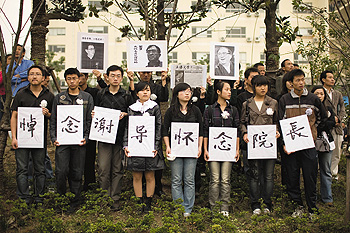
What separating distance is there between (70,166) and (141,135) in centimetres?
116

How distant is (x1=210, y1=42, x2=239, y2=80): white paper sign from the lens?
661 cm

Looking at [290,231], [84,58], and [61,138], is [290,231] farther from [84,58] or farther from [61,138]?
[84,58]

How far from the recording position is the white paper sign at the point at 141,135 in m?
5.85

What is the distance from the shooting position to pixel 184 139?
19.3 ft

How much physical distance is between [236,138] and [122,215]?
1990 mm

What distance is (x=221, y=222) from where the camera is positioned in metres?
5.17

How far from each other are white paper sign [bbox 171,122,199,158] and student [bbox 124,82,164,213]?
239 mm

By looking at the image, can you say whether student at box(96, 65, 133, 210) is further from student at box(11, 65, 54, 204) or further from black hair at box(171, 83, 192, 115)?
student at box(11, 65, 54, 204)

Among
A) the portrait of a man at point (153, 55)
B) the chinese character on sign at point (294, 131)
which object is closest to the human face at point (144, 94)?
the portrait of a man at point (153, 55)

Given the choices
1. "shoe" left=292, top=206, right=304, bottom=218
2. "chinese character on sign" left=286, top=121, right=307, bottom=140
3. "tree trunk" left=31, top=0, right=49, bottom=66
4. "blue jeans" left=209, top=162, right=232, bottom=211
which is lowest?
"shoe" left=292, top=206, right=304, bottom=218

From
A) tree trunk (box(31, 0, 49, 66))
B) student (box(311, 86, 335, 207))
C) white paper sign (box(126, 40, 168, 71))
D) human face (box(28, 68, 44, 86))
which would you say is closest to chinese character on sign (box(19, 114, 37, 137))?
human face (box(28, 68, 44, 86))

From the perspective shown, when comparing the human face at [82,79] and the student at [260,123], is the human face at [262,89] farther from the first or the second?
the human face at [82,79]

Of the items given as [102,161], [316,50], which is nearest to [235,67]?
[102,161]

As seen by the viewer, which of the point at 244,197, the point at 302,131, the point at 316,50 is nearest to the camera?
the point at 302,131
